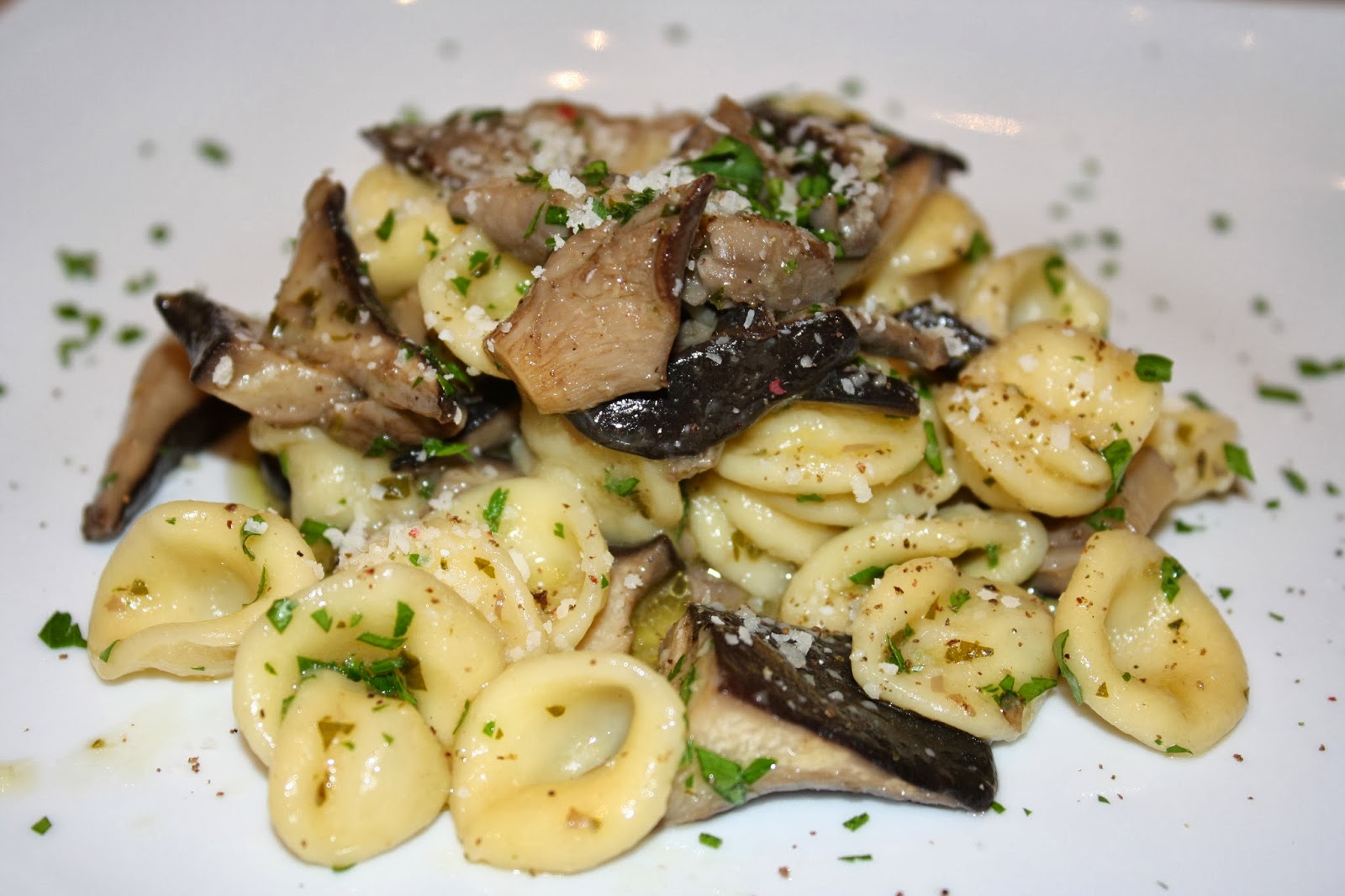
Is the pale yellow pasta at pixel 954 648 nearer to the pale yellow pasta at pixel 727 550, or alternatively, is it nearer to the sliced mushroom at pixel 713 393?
the pale yellow pasta at pixel 727 550

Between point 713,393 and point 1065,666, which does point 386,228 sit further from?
point 1065,666

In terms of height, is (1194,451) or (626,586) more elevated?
(1194,451)

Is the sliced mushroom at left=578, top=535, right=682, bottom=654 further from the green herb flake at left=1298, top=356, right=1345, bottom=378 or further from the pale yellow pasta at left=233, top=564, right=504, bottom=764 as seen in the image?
the green herb flake at left=1298, top=356, right=1345, bottom=378

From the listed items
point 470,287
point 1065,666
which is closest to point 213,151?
point 470,287

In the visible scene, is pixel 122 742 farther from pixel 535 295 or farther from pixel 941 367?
pixel 941 367

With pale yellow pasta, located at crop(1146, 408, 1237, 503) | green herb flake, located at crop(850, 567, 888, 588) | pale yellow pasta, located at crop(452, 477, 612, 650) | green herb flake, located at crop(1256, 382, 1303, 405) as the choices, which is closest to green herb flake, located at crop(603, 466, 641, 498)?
pale yellow pasta, located at crop(452, 477, 612, 650)

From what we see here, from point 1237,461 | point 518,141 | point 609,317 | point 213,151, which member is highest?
point 518,141
